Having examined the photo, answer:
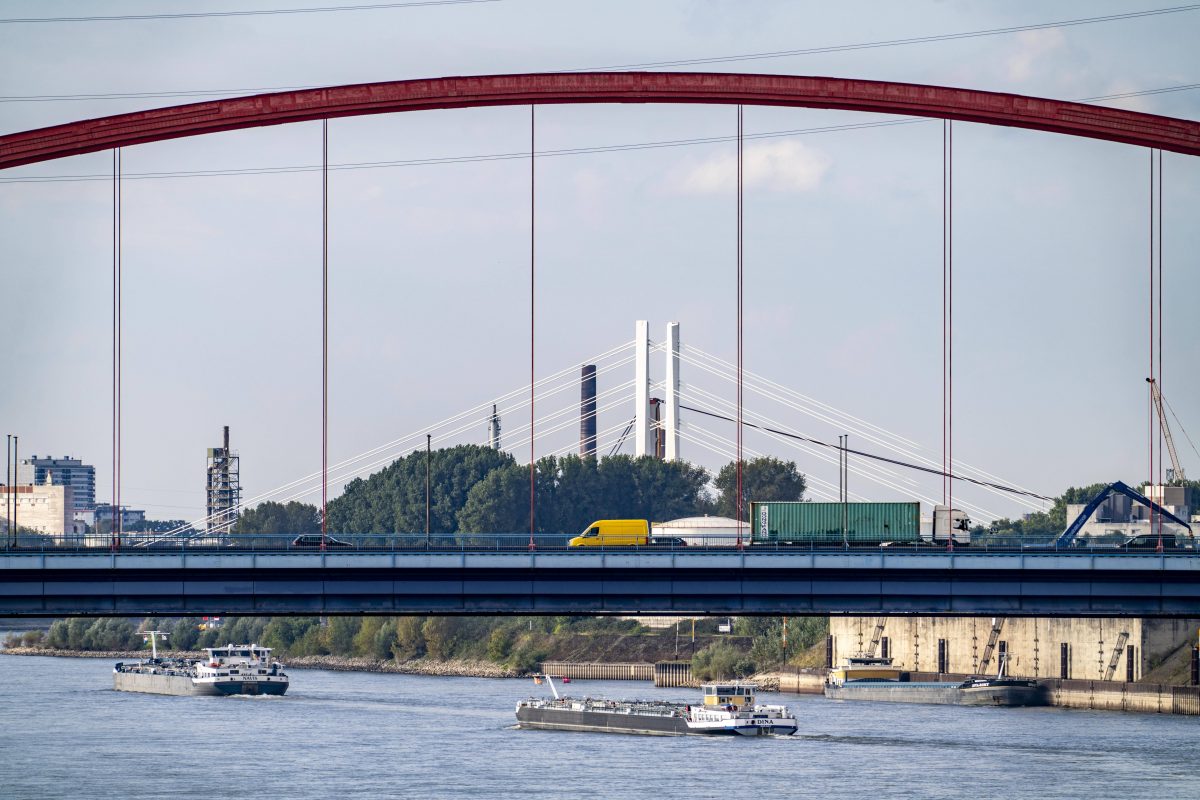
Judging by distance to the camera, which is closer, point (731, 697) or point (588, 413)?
point (731, 697)

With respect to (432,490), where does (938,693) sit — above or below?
below

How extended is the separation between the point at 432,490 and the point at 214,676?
50586 mm

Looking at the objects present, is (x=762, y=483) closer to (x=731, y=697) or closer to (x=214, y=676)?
(x=214, y=676)

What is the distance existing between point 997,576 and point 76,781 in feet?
116

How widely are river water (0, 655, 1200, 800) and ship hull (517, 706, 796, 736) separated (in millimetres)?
1510

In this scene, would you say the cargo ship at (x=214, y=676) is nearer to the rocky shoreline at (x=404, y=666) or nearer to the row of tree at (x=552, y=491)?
the rocky shoreline at (x=404, y=666)

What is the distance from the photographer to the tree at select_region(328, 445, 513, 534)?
177625 mm

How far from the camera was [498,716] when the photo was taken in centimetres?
10825

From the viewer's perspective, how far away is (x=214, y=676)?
128500mm

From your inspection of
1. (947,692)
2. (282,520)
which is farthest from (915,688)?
(282,520)

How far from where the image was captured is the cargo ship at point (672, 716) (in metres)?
94.9

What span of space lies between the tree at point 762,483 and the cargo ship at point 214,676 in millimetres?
49713

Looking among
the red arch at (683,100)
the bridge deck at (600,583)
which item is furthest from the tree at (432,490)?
the bridge deck at (600,583)

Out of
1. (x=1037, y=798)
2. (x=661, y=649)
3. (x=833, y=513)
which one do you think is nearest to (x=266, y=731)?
(x=833, y=513)
